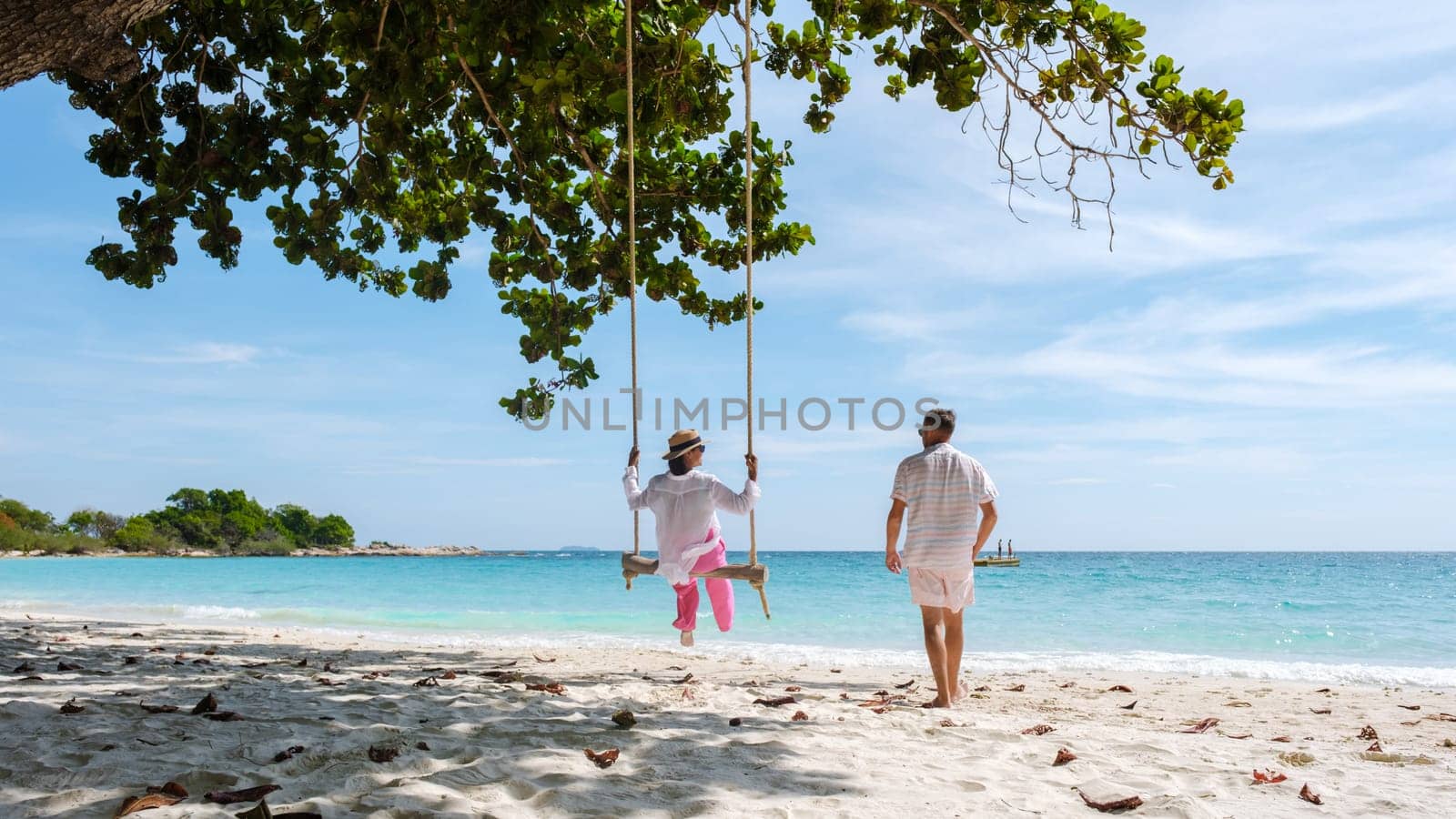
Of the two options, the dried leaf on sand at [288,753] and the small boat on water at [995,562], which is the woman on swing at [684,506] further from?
the small boat on water at [995,562]

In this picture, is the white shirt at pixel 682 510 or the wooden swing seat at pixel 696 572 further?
the white shirt at pixel 682 510

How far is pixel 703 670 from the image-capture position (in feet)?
25.5

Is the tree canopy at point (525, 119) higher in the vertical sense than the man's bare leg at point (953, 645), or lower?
higher

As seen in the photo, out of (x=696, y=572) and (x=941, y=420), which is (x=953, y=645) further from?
(x=696, y=572)

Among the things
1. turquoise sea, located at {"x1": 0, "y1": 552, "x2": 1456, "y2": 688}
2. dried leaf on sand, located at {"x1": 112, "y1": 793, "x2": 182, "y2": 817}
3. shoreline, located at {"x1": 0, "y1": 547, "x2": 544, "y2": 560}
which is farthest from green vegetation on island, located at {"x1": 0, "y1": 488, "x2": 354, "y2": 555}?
dried leaf on sand, located at {"x1": 112, "y1": 793, "x2": 182, "y2": 817}

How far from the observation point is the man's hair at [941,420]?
538 cm

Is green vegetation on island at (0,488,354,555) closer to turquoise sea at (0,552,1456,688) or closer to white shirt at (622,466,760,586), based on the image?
turquoise sea at (0,552,1456,688)

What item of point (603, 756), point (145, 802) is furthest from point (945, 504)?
point (145, 802)

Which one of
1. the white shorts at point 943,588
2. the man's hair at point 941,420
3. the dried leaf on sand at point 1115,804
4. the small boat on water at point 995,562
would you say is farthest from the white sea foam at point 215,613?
the small boat on water at point 995,562

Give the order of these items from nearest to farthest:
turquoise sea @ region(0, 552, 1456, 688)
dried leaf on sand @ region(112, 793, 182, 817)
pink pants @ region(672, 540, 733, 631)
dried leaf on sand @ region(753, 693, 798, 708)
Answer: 1. dried leaf on sand @ region(112, 793, 182, 817)
2. dried leaf on sand @ region(753, 693, 798, 708)
3. pink pants @ region(672, 540, 733, 631)
4. turquoise sea @ region(0, 552, 1456, 688)

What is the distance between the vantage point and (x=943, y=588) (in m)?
5.30

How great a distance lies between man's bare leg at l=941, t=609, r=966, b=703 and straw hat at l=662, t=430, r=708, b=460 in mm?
1813

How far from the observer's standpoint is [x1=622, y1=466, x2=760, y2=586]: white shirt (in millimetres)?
5523

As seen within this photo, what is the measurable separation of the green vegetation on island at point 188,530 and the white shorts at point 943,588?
6328 cm
